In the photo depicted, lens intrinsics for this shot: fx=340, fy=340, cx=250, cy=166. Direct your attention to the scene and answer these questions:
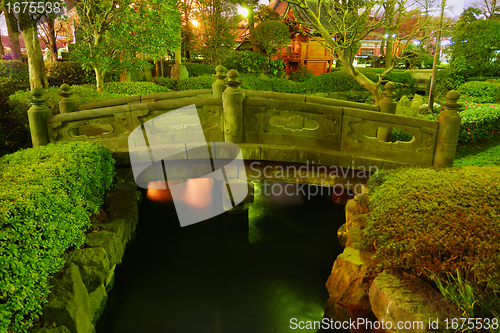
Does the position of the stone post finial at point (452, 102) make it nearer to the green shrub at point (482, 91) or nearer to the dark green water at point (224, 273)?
the dark green water at point (224, 273)

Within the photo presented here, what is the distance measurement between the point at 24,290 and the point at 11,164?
9.51 ft

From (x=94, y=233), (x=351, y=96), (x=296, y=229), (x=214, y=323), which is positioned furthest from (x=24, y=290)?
(x=351, y=96)

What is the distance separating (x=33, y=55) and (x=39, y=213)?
1027 centimetres

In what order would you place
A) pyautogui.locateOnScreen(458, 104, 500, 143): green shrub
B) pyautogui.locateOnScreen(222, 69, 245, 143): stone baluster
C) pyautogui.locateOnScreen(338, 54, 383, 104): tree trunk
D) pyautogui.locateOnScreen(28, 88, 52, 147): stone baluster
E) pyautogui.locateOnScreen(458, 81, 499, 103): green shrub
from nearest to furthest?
pyautogui.locateOnScreen(222, 69, 245, 143): stone baluster, pyautogui.locateOnScreen(28, 88, 52, 147): stone baluster, pyautogui.locateOnScreen(458, 104, 500, 143): green shrub, pyautogui.locateOnScreen(338, 54, 383, 104): tree trunk, pyautogui.locateOnScreen(458, 81, 499, 103): green shrub

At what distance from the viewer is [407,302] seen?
4039mm

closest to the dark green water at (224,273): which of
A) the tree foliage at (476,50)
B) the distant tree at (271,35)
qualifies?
the distant tree at (271,35)

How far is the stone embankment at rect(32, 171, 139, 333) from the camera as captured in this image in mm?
4230

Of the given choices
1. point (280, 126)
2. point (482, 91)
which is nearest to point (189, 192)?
point (280, 126)

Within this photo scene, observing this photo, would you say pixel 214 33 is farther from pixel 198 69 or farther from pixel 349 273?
pixel 349 273

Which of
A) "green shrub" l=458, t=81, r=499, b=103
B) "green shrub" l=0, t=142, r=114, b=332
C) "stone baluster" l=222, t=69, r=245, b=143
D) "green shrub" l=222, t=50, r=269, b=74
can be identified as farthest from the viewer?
"green shrub" l=222, t=50, r=269, b=74

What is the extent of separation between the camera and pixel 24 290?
3717 millimetres

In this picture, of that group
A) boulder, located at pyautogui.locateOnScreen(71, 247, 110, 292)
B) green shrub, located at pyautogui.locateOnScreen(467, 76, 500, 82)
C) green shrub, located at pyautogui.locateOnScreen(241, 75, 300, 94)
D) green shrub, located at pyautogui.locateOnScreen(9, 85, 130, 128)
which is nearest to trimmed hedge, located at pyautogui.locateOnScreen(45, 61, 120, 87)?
green shrub, located at pyautogui.locateOnScreen(9, 85, 130, 128)

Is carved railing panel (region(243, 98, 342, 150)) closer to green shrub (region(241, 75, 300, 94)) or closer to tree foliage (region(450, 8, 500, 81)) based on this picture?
green shrub (region(241, 75, 300, 94))

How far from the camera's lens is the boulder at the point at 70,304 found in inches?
165
